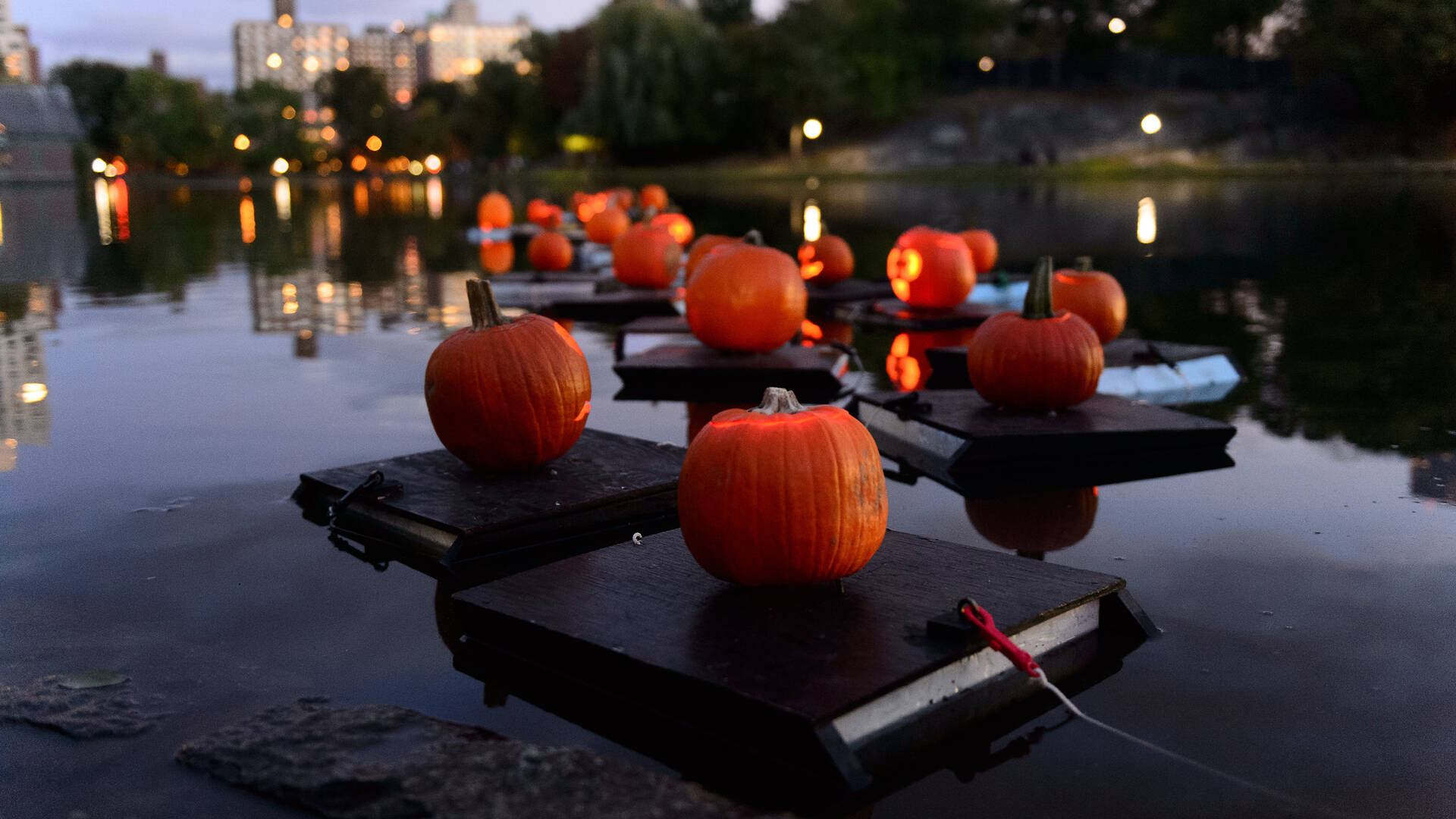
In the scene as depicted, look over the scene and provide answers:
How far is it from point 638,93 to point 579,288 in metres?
43.3

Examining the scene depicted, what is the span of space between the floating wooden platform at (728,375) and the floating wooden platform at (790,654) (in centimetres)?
426

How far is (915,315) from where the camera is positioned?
1215cm

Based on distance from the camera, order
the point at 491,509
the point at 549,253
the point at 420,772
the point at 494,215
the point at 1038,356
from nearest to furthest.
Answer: the point at 420,772 → the point at 491,509 → the point at 1038,356 → the point at 549,253 → the point at 494,215

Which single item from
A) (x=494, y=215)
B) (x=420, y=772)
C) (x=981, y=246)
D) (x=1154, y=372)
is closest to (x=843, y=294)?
(x=981, y=246)

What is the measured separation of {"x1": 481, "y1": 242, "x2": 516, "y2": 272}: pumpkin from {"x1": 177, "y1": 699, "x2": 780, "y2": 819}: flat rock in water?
1555 cm

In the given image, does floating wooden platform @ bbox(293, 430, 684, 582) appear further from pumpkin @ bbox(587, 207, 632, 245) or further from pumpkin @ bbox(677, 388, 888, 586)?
pumpkin @ bbox(587, 207, 632, 245)

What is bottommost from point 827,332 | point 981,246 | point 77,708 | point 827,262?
point 77,708

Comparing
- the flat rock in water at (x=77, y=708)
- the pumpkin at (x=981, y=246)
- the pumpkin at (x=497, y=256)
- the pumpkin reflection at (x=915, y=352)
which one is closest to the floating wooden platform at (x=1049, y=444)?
the pumpkin reflection at (x=915, y=352)

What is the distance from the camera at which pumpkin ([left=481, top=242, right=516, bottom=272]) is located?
1958 cm

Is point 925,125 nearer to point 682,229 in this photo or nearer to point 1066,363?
point 682,229

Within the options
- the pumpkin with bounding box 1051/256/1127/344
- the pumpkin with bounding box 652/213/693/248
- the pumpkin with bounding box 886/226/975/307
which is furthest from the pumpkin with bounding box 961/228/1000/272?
the pumpkin with bounding box 652/213/693/248

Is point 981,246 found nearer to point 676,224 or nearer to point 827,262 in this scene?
point 827,262

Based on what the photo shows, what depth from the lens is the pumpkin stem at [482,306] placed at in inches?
227

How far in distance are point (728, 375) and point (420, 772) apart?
5.95m
